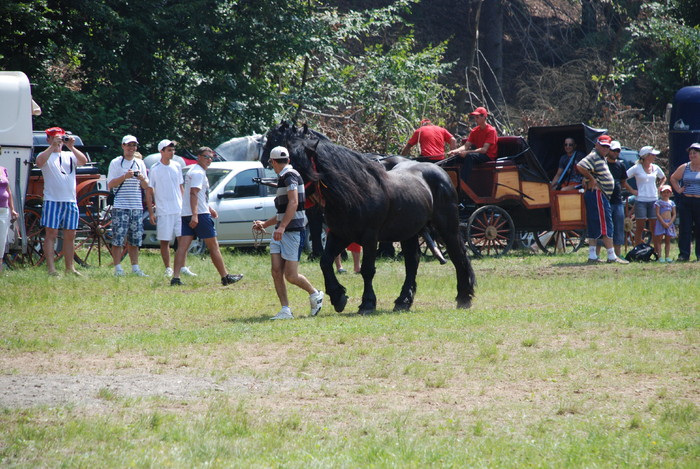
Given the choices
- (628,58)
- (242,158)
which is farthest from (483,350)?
(628,58)

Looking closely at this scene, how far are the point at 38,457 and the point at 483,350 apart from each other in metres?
3.84

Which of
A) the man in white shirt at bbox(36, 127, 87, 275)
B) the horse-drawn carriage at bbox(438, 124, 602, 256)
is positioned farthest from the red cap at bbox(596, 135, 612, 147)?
the man in white shirt at bbox(36, 127, 87, 275)

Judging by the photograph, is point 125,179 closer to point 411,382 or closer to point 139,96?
point 139,96

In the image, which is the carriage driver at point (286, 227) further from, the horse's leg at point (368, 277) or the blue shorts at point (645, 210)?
the blue shorts at point (645, 210)

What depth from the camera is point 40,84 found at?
1822 centimetres

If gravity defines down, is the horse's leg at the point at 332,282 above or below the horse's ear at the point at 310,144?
below

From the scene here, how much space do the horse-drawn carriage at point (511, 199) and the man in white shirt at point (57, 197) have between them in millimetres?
6513

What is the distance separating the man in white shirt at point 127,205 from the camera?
13.6 m

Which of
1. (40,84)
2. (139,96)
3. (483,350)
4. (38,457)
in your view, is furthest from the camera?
(139,96)

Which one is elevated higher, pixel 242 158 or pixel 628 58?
pixel 628 58

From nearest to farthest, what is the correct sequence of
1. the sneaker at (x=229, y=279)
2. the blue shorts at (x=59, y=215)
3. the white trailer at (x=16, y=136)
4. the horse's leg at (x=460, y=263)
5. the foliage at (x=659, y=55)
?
1. the horse's leg at (x=460, y=263)
2. the sneaker at (x=229, y=279)
3. the blue shorts at (x=59, y=215)
4. the white trailer at (x=16, y=136)
5. the foliage at (x=659, y=55)

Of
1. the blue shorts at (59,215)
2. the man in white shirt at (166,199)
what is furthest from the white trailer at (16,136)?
the man in white shirt at (166,199)

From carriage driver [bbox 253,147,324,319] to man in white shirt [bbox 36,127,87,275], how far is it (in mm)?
4557

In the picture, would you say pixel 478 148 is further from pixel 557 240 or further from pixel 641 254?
pixel 641 254
